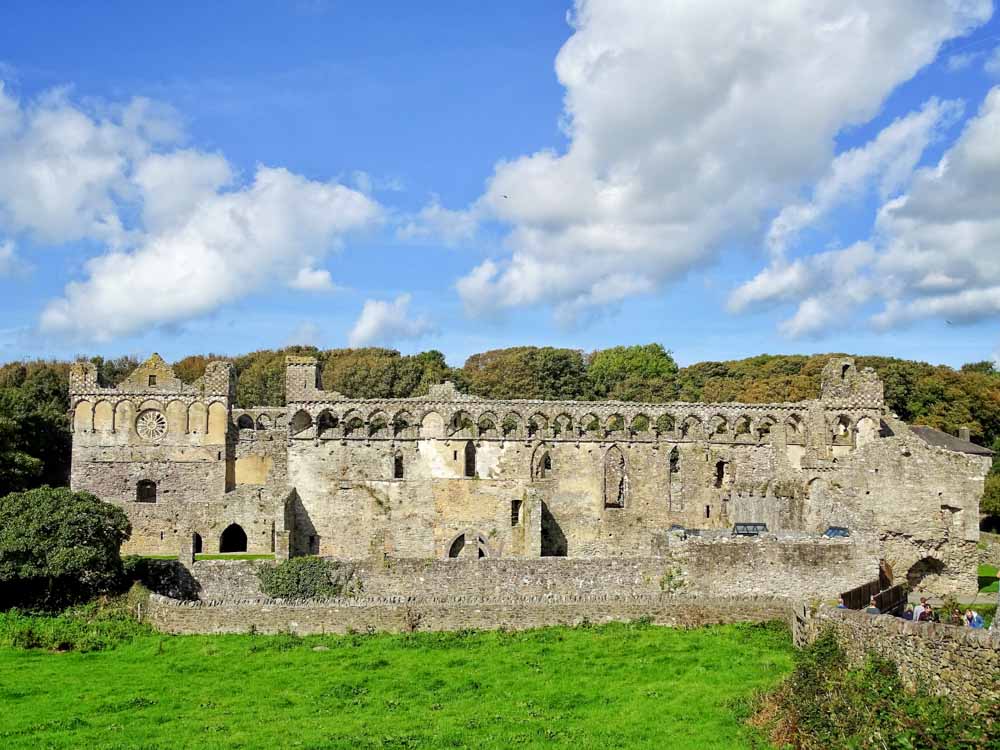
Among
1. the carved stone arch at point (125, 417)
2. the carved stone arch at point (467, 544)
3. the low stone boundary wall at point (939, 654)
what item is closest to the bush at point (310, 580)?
the carved stone arch at point (467, 544)

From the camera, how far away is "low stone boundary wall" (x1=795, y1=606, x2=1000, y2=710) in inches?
492

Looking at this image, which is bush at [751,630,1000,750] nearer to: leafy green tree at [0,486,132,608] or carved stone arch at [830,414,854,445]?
leafy green tree at [0,486,132,608]

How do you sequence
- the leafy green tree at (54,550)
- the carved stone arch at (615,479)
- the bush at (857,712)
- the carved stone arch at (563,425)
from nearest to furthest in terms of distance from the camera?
1. the bush at (857,712)
2. the leafy green tree at (54,550)
3. the carved stone arch at (563,425)
4. the carved stone arch at (615,479)

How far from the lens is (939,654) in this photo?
13.4m

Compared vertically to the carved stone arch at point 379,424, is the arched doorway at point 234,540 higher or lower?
lower

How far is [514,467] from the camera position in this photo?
40.2 metres

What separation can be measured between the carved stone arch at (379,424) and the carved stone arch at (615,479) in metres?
9.58

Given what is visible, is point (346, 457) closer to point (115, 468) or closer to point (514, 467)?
point (514, 467)

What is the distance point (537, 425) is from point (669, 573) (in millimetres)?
13328

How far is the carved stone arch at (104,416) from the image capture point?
4209 centimetres

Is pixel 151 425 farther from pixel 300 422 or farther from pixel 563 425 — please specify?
pixel 563 425

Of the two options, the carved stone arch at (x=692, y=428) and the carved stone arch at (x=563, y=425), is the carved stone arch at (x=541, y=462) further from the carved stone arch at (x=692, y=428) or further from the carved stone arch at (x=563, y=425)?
the carved stone arch at (x=692, y=428)

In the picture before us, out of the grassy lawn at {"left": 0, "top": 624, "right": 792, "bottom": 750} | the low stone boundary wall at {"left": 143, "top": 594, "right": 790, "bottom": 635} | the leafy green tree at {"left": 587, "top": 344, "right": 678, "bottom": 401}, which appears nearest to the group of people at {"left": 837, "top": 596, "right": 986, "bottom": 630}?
the grassy lawn at {"left": 0, "top": 624, "right": 792, "bottom": 750}

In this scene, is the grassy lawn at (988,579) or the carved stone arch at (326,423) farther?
the carved stone arch at (326,423)
